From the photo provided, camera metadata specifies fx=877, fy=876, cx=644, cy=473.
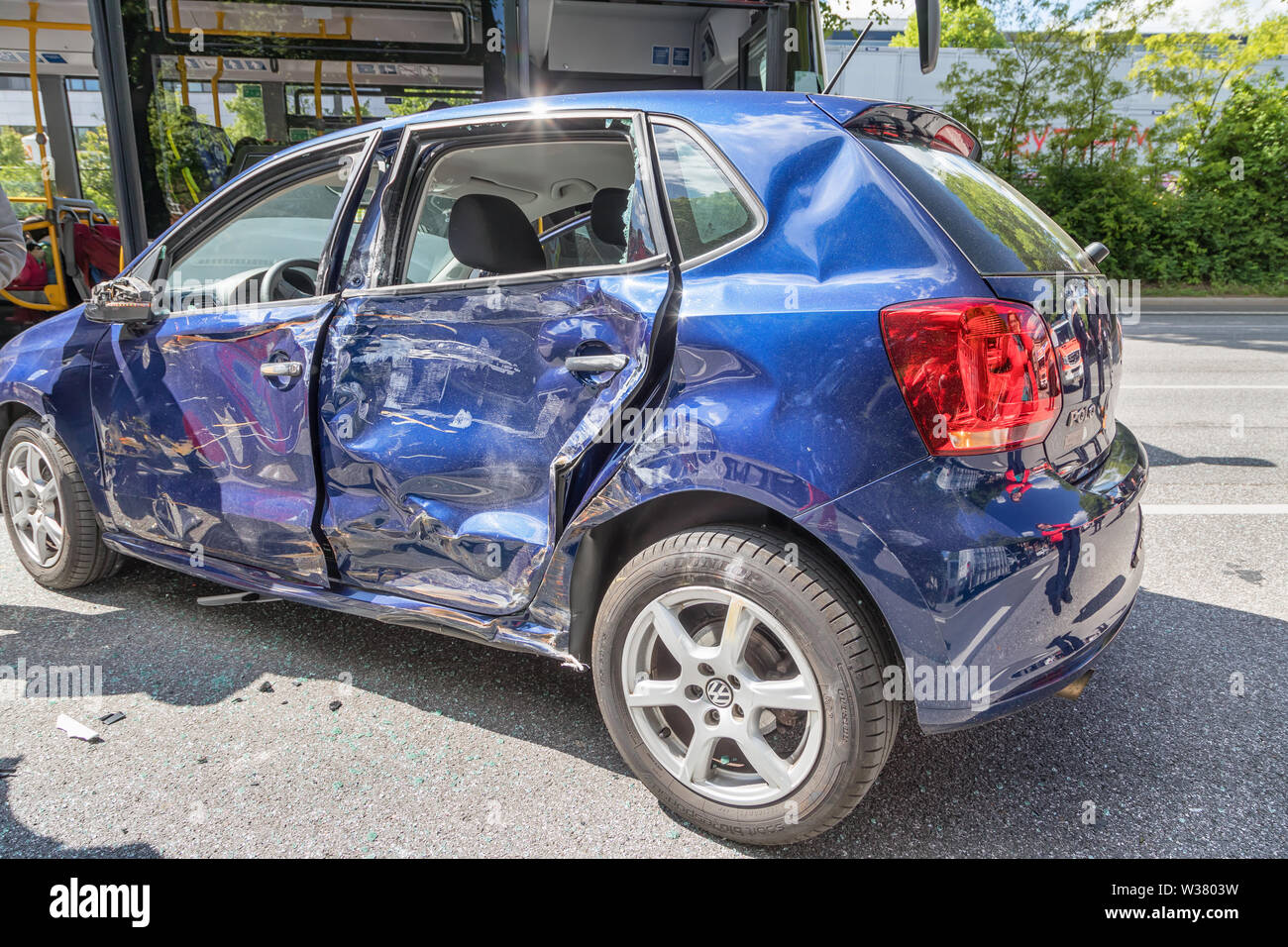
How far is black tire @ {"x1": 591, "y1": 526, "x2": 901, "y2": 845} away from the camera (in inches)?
74.7

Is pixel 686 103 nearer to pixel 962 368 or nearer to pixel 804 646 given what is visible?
pixel 962 368

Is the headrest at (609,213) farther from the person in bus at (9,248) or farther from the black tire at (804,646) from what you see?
the person in bus at (9,248)

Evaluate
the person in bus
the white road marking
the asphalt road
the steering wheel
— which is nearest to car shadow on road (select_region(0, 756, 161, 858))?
the asphalt road

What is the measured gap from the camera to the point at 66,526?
3.54 meters

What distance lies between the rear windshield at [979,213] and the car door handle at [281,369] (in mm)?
1741

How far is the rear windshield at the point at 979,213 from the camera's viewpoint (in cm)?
195

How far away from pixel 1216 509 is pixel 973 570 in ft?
11.4

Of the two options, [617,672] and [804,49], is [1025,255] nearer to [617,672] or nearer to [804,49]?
[617,672]

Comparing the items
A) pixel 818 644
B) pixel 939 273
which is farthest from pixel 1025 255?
pixel 818 644

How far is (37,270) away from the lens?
24.5 feet

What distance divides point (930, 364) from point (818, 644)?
64 centimetres
